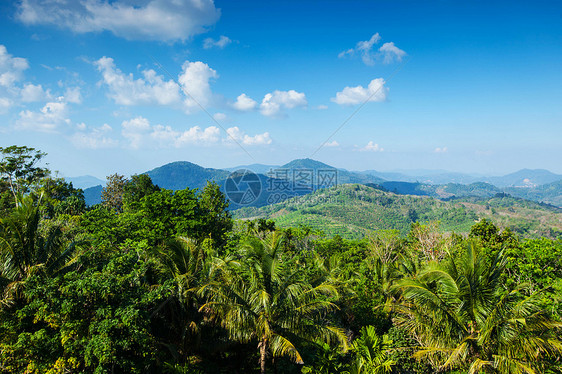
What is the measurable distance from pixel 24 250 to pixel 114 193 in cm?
3696

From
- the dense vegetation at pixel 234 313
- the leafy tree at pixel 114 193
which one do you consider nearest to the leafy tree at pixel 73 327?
the dense vegetation at pixel 234 313

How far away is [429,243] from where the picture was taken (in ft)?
73.8

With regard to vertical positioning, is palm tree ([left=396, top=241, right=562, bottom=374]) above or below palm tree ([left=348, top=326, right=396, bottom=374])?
above

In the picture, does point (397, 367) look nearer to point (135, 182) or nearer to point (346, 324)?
point (346, 324)

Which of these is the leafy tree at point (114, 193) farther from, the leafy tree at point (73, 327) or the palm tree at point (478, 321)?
the palm tree at point (478, 321)

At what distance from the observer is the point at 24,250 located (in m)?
8.39

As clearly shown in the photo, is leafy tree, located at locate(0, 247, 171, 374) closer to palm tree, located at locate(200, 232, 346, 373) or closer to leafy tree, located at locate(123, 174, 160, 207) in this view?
palm tree, located at locate(200, 232, 346, 373)

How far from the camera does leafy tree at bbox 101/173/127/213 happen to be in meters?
40.2

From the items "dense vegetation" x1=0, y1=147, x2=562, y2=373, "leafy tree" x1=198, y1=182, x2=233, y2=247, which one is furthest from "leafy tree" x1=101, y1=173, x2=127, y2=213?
"dense vegetation" x1=0, y1=147, x2=562, y2=373

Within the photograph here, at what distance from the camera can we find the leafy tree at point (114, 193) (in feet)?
132

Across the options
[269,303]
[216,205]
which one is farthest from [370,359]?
[216,205]

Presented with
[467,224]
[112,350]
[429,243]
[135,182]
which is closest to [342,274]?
[429,243]

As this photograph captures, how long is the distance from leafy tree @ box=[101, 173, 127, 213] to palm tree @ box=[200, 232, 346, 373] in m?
38.3

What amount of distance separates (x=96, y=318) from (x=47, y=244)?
13.1ft
